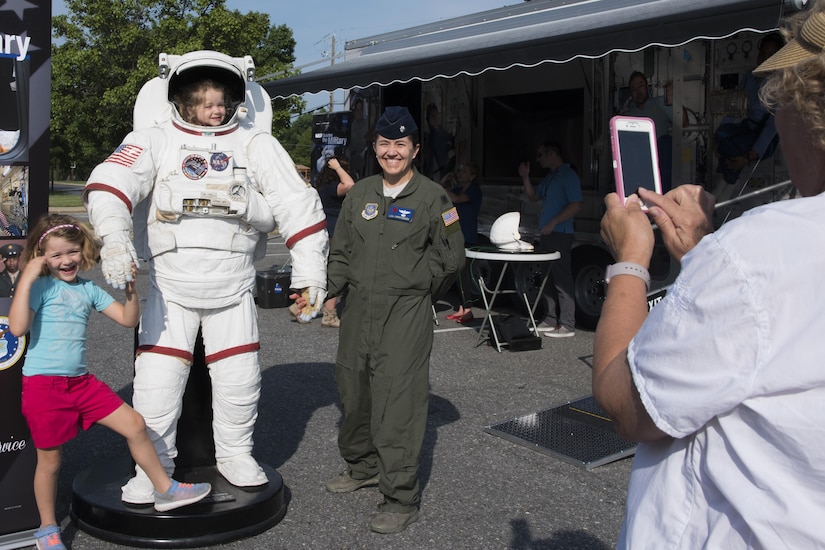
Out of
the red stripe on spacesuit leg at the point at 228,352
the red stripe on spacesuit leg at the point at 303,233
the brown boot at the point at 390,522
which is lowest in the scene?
the brown boot at the point at 390,522

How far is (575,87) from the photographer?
9.34 meters

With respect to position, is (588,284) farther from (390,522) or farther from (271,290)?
(390,522)

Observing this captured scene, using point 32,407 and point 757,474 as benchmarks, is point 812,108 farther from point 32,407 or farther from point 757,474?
point 32,407

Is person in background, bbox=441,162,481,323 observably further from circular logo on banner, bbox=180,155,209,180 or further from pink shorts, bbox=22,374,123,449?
pink shorts, bbox=22,374,123,449

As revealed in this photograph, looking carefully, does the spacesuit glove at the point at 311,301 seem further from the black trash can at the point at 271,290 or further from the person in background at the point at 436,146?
the person in background at the point at 436,146

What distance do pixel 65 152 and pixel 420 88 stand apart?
39744 mm

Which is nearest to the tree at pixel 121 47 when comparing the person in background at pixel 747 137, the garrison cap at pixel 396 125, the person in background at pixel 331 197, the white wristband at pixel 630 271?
the person in background at pixel 331 197

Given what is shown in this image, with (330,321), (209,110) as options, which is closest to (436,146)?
(330,321)

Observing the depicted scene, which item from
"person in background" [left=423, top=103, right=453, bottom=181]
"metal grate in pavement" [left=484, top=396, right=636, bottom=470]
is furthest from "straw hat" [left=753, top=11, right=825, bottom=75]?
"person in background" [left=423, top=103, right=453, bottom=181]

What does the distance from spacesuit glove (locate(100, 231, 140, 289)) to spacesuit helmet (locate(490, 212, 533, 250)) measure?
4943mm

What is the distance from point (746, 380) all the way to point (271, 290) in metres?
8.73

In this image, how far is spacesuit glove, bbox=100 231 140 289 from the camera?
3.28 meters

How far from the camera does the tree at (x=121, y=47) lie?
26.9 m

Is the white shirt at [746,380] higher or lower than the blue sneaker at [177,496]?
higher
